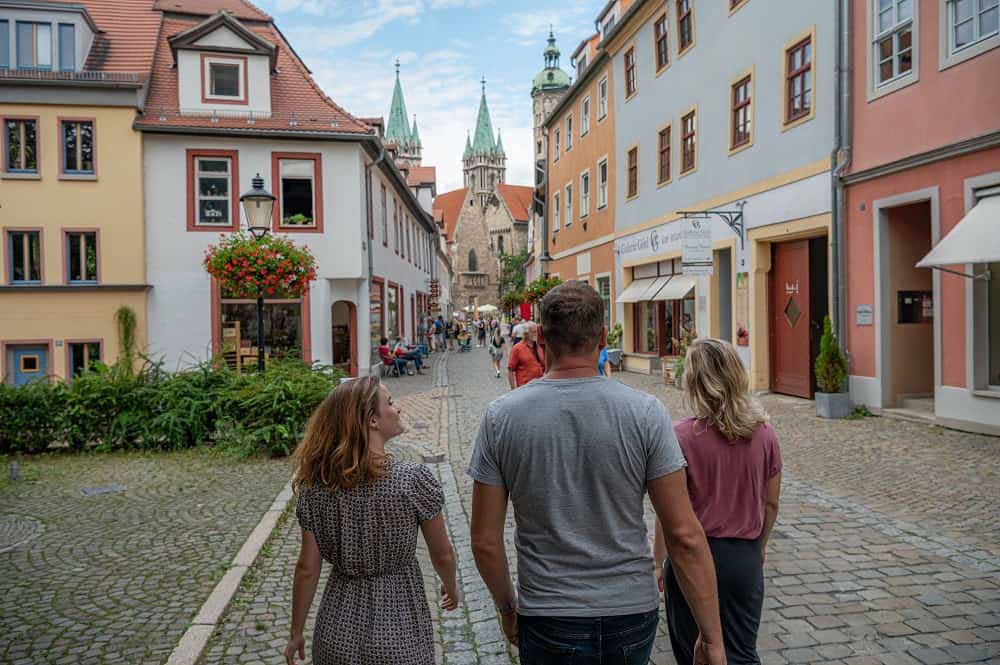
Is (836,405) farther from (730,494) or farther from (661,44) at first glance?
(661,44)

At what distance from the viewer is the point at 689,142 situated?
1944 centimetres

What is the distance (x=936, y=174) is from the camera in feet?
35.7

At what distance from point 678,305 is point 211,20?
49.1 ft

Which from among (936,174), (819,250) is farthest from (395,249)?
(936,174)

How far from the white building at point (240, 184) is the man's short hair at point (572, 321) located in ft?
60.0

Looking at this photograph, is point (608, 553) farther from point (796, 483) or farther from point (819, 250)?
point (819, 250)

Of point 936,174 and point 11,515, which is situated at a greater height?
point 936,174

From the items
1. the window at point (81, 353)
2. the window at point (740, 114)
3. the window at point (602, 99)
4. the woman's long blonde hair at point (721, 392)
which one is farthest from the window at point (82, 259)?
the woman's long blonde hair at point (721, 392)

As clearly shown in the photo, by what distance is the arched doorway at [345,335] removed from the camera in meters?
21.6

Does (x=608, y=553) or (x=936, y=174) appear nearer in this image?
(x=608, y=553)

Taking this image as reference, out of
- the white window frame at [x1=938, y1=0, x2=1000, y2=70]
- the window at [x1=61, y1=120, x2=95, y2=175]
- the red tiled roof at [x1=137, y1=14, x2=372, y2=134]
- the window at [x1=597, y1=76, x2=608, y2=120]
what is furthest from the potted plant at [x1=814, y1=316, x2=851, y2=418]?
the window at [x1=61, y1=120, x2=95, y2=175]

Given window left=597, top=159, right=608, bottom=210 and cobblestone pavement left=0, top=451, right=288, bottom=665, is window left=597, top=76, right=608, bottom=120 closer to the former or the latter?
window left=597, top=159, right=608, bottom=210

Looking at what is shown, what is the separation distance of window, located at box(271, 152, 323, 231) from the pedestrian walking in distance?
1908cm

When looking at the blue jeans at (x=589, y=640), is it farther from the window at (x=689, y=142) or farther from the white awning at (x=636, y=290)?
the white awning at (x=636, y=290)
